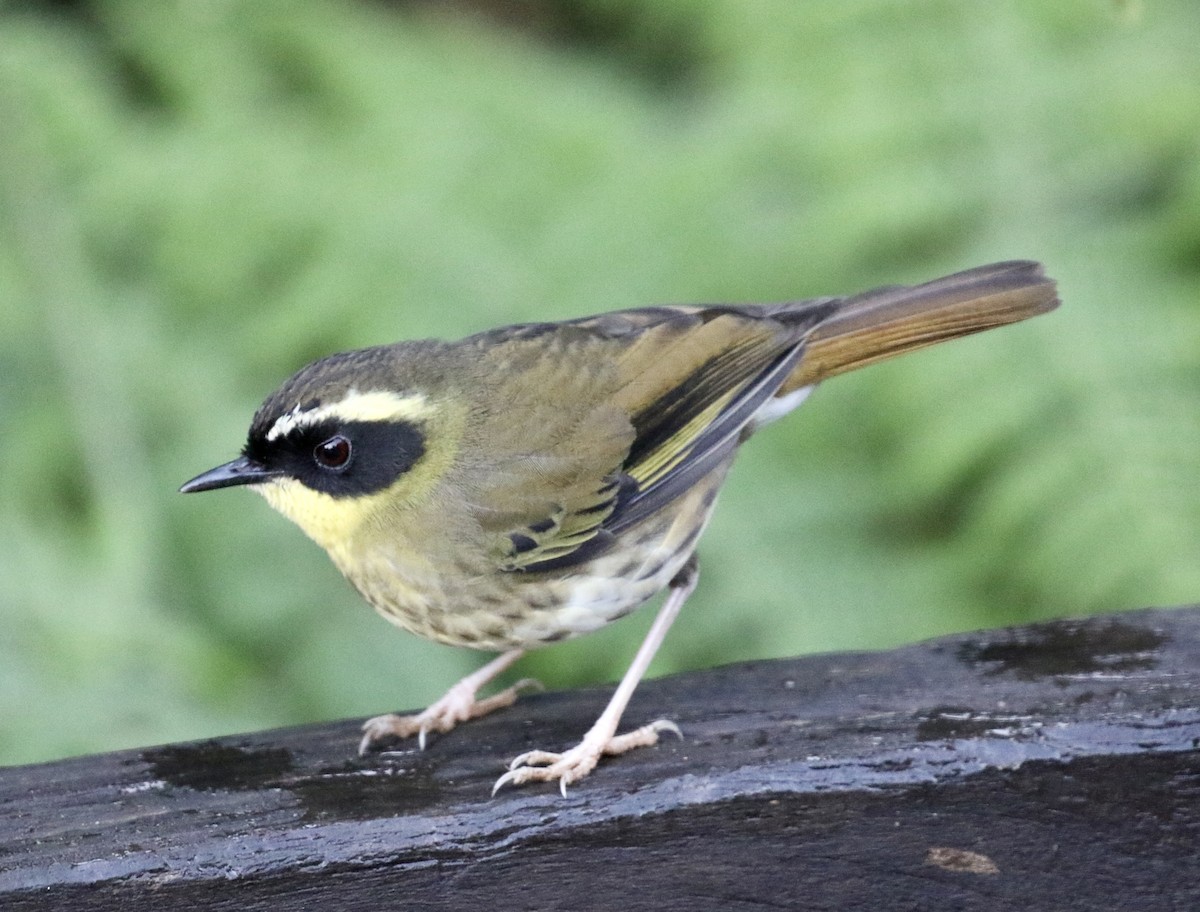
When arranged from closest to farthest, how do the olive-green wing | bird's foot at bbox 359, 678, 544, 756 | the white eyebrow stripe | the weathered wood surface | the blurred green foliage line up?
the weathered wood surface → bird's foot at bbox 359, 678, 544, 756 → the white eyebrow stripe → the olive-green wing → the blurred green foliage

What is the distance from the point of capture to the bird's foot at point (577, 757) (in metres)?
2.26

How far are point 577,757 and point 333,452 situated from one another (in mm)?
848

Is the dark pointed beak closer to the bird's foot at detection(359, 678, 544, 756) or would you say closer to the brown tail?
the bird's foot at detection(359, 678, 544, 756)

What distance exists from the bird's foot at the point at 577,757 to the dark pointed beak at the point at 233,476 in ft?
2.60

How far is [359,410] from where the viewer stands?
2.87 m

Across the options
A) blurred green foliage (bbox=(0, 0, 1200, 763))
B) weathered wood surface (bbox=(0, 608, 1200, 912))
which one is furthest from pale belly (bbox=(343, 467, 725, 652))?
blurred green foliage (bbox=(0, 0, 1200, 763))

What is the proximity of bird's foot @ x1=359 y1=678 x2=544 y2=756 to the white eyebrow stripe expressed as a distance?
0.51 meters

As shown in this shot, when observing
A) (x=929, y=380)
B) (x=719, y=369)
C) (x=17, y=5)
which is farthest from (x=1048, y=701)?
(x=17, y=5)

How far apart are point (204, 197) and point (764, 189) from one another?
5.69 feet

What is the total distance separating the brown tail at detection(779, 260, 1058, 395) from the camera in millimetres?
3064

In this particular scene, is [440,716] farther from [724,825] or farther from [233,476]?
[724,825]

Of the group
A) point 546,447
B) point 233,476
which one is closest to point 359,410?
point 233,476

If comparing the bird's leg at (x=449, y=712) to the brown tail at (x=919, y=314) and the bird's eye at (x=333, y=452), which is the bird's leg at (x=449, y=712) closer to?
the bird's eye at (x=333, y=452)

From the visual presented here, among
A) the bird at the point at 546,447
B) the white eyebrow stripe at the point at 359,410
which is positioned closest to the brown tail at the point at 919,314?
the bird at the point at 546,447
